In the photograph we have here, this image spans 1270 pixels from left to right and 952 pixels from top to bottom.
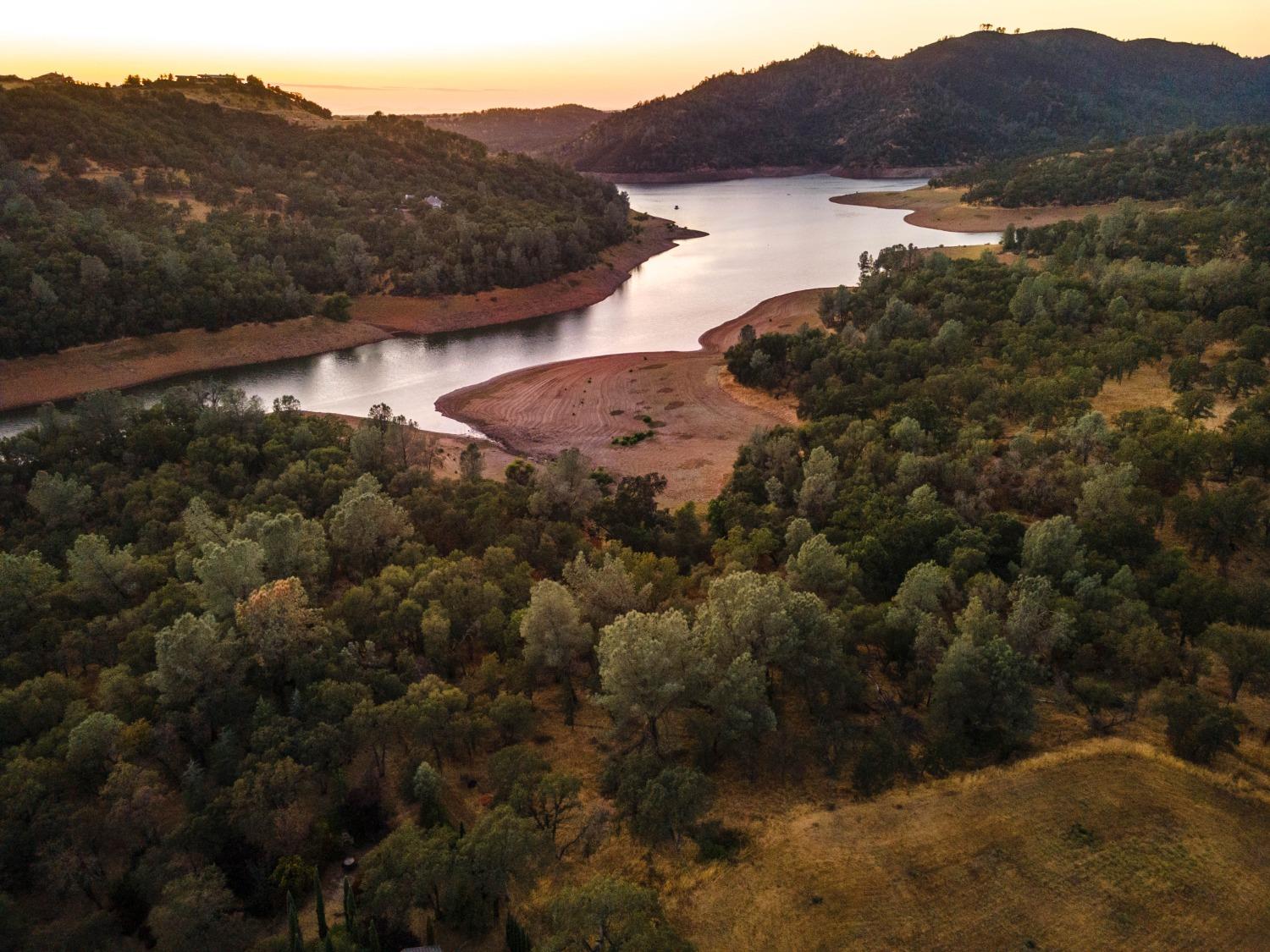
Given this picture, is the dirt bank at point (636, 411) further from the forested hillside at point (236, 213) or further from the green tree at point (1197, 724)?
the forested hillside at point (236, 213)

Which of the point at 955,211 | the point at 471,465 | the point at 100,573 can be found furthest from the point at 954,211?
the point at 100,573

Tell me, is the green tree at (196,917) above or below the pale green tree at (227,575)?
below

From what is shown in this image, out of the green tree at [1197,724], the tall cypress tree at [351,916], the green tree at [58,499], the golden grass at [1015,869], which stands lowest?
the golden grass at [1015,869]

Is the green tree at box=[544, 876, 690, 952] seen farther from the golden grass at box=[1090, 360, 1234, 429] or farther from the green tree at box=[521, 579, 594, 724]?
the golden grass at box=[1090, 360, 1234, 429]

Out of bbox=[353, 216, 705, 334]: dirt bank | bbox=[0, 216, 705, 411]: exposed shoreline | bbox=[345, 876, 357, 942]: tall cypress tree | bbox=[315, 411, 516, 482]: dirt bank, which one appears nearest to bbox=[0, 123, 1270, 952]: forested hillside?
bbox=[345, 876, 357, 942]: tall cypress tree

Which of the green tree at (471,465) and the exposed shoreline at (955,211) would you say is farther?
the exposed shoreline at (955,211)

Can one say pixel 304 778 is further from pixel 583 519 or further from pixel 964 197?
pixel 964 197

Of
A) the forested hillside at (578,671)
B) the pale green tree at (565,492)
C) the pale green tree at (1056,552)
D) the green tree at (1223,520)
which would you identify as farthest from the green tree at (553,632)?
the green tree at (1223,520)

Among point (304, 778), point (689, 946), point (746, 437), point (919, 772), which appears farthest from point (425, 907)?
point (746, 437)
